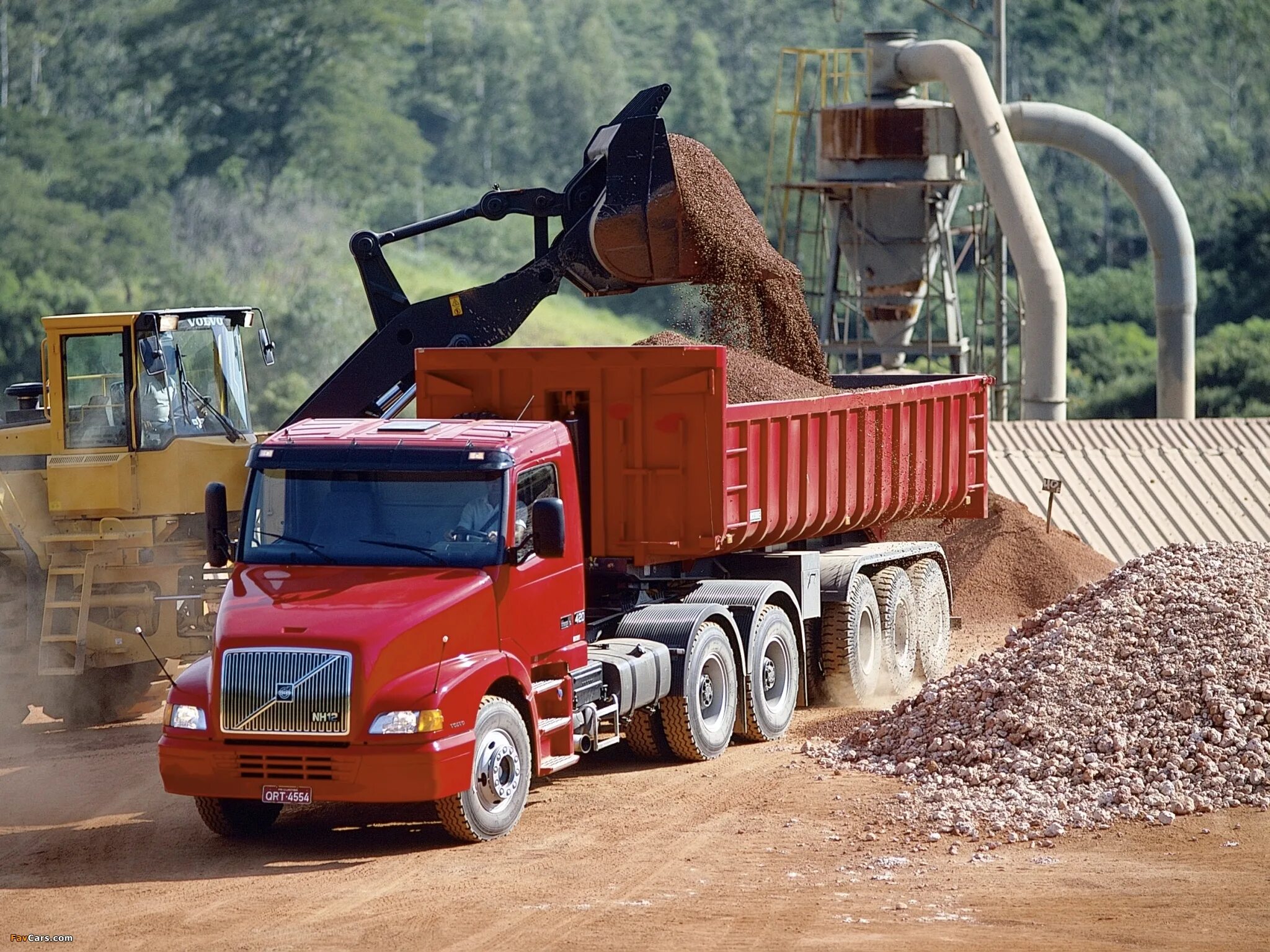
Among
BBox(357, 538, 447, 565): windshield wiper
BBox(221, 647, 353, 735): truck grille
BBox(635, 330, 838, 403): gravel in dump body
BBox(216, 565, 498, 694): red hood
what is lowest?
BBox(221, 647, 353, 735): truck grille

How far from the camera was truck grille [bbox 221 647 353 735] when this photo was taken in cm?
989

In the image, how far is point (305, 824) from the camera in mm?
11297

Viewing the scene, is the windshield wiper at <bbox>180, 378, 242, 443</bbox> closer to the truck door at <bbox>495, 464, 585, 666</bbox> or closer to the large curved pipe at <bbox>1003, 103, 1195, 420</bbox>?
the truck door at <bbox>495, 464, 585, 666</bbox>

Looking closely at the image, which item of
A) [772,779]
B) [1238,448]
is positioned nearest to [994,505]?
[1238,448]

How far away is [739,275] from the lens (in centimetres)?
1487

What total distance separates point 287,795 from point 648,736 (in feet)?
10.9

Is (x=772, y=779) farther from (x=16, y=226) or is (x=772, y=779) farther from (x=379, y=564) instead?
(x=16, y=226)

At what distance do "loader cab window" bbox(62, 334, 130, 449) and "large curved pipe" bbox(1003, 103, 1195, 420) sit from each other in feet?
56.7

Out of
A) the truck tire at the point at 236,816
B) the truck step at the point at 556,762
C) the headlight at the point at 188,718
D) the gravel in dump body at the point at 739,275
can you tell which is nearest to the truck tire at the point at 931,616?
the gravel in dump body at the point at 739,275

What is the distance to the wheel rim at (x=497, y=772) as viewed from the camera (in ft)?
33.9

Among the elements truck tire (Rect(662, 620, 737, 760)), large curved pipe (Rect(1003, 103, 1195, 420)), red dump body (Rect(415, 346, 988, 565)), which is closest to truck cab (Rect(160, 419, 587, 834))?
red dump body (Rect(415, 346, 988, 565))

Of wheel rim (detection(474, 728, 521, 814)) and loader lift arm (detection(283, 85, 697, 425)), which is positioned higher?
loader lift arm (detection(283, 85, 697, 425))

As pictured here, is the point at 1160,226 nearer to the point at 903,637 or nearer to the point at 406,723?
the point at 903,637

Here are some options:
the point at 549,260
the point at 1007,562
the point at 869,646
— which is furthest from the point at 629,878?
the point at 1007,562
